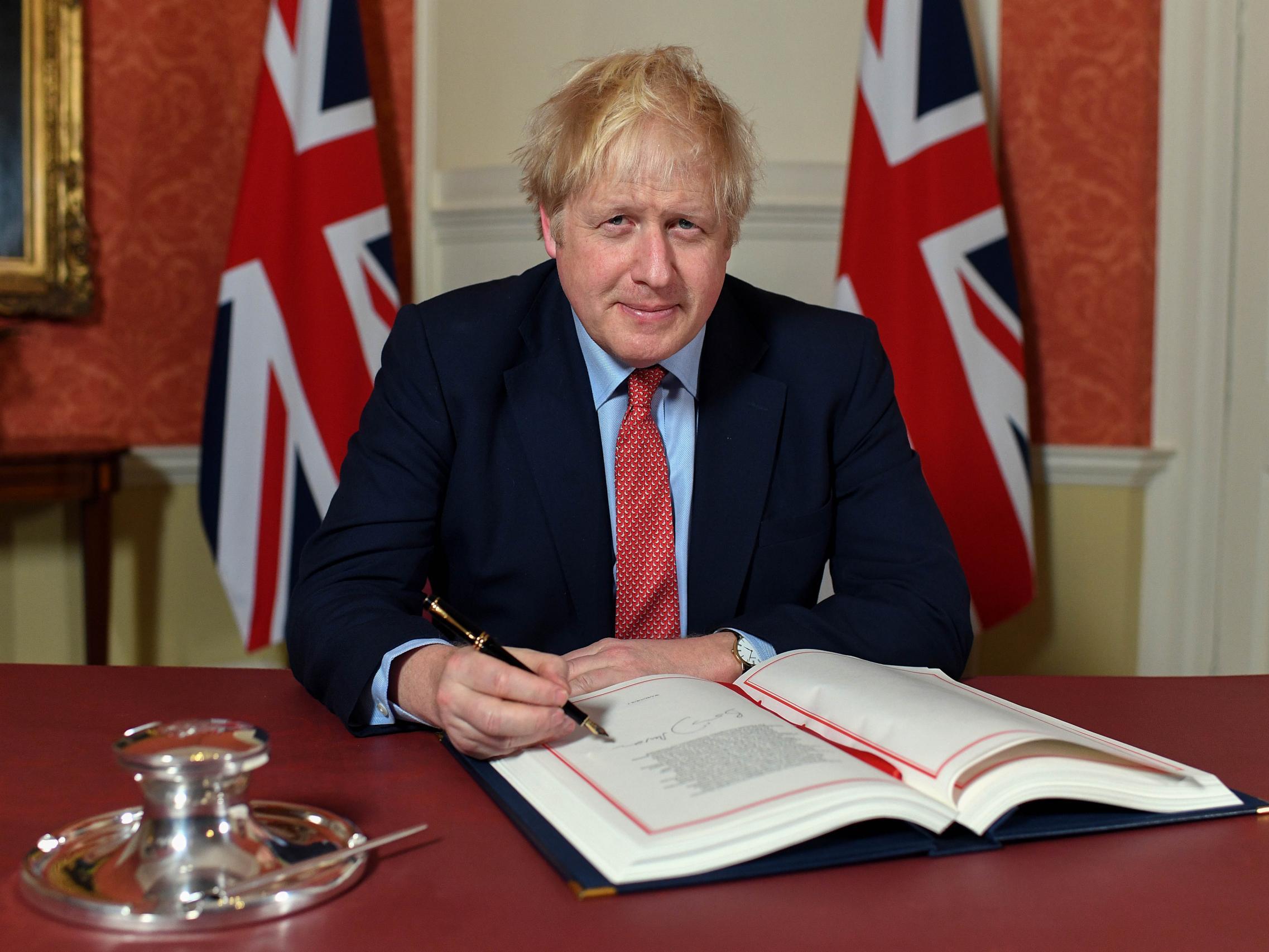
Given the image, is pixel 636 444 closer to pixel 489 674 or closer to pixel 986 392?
pixel 489 674

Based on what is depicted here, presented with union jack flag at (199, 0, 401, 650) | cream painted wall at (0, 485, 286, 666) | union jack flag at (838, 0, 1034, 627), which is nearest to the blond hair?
union jack flag at (838, 0, 1034, 627)

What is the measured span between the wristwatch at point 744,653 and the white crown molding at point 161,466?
2.39m

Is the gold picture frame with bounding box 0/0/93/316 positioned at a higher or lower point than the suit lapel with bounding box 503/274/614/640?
higher

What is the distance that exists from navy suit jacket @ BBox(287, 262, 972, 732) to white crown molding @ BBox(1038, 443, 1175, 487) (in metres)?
1.68

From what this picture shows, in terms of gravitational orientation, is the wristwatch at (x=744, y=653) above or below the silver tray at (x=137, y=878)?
above

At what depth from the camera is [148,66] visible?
128 inches

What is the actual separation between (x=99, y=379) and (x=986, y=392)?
2319 mm

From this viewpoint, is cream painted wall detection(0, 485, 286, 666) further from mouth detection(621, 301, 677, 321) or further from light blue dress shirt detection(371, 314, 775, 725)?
mouth detection(621, 301, 677, 321)

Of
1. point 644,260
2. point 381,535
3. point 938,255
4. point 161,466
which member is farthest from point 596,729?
point 161,466

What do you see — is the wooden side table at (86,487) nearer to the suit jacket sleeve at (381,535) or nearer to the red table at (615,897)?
the suit jacket sleeve at (381,535)

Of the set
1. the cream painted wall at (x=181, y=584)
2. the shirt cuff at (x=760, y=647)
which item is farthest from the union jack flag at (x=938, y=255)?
the shirt cuff at (x=760, y=647)

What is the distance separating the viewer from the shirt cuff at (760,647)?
133 centimetres

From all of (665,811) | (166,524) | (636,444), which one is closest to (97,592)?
(166,524)

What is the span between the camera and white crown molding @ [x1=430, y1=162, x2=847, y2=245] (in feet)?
10.1
